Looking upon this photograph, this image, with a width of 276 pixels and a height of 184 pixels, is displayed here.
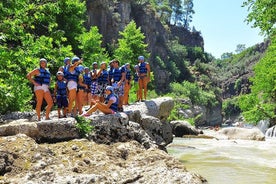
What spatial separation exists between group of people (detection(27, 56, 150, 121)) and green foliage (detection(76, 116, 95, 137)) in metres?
0.91

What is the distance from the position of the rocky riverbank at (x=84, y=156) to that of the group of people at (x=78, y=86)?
0.88m

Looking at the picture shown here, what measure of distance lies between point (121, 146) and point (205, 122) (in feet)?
251

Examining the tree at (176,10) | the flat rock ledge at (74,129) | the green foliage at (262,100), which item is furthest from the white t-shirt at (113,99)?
the tree at (176,10)

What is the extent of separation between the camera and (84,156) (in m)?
8.37

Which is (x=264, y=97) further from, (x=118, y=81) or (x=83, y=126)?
(x=83, y=126)

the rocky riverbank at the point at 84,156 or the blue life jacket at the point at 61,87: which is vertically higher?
the blue life jacket at the point at 61,87

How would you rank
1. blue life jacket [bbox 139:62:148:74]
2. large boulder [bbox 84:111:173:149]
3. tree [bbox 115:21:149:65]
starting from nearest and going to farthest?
large boulder [bbox 84:111:173:149] < blue life jacket [bbox 139:62:148:74] < tree [bbox 115:21:149:65]

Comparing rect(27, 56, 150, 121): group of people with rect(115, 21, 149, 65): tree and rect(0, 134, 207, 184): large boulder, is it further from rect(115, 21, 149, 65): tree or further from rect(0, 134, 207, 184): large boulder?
rect(115, 21, 149, 65): tree

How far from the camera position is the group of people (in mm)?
10164

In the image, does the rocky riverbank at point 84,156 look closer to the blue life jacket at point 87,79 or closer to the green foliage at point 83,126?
the green foliage at point 83,126

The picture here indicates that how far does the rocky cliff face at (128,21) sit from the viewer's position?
48.6 m

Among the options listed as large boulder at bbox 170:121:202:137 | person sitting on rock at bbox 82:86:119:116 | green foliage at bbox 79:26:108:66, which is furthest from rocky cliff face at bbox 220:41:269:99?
person sitting on rock at bbox 82:86:119:116

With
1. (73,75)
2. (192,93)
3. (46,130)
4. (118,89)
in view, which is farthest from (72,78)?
(192,93)

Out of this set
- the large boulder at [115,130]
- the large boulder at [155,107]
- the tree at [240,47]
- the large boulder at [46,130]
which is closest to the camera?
the large boulder at [46,130]
